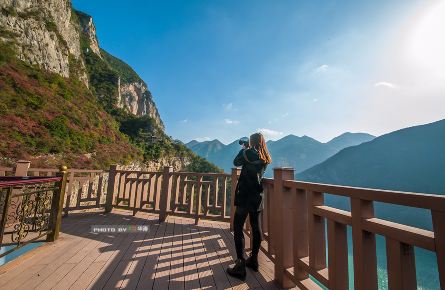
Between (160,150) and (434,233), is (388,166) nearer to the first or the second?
(160,150)

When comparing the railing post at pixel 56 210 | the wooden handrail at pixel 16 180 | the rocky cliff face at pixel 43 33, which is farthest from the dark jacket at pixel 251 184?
the rocky cliff face at pixel 43 33

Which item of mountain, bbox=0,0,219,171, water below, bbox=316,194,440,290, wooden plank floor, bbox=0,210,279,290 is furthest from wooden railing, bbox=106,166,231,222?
water below, bbox=316,194,440,290

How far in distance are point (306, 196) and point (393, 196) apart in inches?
40.2

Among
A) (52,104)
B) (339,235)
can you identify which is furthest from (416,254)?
(52,104)

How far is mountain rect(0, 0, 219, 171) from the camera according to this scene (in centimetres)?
1961

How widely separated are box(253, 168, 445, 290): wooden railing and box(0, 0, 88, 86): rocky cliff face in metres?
38.1

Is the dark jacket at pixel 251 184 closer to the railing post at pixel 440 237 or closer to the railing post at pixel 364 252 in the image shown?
the railing post at pixel 364 252

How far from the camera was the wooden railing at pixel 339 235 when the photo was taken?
1110mm

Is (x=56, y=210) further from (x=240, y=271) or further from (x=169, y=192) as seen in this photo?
(x=240, y=271)

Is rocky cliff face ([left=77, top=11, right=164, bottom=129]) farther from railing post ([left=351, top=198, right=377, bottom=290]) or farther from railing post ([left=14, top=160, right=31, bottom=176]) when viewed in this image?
railing post ([left=351, top=198, right=377, bottom=290])

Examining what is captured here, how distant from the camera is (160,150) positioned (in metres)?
45.1

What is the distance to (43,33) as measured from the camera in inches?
1255

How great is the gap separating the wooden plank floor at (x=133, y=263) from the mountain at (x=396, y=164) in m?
105

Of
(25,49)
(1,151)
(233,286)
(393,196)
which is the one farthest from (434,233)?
(25,49)
